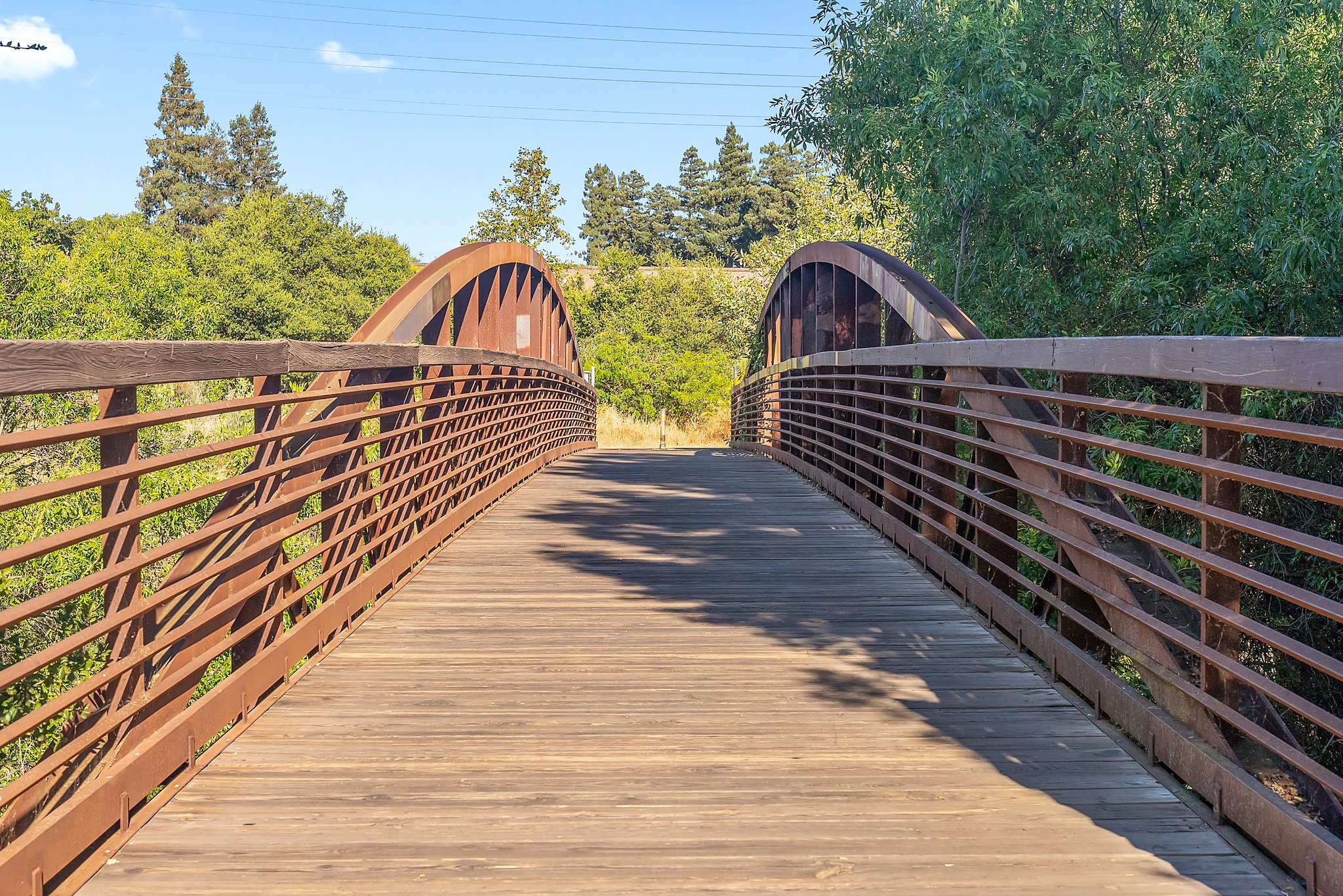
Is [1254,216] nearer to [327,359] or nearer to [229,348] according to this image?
[327,359]

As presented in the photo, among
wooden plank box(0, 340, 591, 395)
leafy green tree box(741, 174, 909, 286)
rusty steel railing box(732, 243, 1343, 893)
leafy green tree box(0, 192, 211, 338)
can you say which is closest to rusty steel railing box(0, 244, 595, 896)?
wooden plank box(0, 340, 591, 395)

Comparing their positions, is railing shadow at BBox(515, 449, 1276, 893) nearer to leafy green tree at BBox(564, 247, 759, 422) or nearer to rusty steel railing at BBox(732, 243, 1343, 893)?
rusty steel railing at BBox(732, 243, 1343, 893)

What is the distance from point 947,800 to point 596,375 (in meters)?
32.5

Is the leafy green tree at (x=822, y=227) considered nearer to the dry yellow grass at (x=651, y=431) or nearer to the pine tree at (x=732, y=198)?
the dry yellow grass at (x=651, y=431)

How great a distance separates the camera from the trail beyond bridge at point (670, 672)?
108 inches

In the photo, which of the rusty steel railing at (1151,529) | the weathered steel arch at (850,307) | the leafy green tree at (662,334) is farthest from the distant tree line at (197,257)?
the rusty steel railing at (1151,529)

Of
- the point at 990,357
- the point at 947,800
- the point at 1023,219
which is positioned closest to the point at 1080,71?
Result: the point at 1023,219

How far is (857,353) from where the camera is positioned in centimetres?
876

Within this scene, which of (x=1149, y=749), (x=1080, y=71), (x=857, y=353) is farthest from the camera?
(x=1080, y=71)

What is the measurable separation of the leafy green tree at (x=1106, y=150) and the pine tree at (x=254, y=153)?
7575 centimetres

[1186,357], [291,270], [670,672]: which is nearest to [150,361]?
[670,672]

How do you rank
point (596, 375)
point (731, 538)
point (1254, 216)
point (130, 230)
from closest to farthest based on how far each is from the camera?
point (731, 538)
point (1254, 216)
point (596, 375)
point (130, 230)

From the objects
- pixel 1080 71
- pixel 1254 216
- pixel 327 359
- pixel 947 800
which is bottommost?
pixel 947 800

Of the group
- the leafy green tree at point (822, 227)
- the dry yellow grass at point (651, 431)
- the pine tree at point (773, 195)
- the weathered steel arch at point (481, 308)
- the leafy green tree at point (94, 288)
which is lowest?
the dry yellow grass at point (651, 431)
